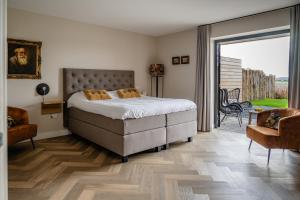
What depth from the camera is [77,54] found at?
14.8 feet

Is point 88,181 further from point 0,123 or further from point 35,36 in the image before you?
point 35,36

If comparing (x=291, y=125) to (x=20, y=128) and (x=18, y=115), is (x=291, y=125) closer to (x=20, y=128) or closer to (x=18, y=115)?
(x=20, y=128)

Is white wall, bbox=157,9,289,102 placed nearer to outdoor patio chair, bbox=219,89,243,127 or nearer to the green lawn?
outdoor patio chair, bbox=219,89,243,127

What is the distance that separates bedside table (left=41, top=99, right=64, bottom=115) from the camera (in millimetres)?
4129

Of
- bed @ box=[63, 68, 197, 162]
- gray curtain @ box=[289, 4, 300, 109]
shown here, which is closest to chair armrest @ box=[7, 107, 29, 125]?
bed @ box=[63, 68, 197, 162]

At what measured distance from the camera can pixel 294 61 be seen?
363 cm

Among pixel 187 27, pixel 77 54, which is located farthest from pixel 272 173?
pixel 77 54

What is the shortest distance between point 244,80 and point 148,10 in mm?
3802

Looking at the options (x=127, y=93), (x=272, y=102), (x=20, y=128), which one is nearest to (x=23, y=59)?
(x=20, y=128)

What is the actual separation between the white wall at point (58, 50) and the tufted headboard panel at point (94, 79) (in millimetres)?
127

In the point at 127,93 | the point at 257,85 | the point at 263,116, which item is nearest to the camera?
the point at 263,116

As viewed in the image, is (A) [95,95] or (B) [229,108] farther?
(B) [229,108]

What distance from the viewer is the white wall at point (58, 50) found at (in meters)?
3.86

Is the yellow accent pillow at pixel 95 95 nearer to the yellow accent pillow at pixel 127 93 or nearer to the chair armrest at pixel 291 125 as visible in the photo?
the yellow accent pillow at pixel 127 93
